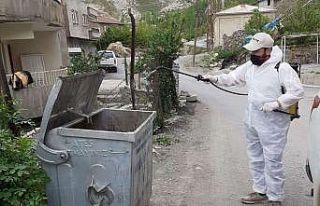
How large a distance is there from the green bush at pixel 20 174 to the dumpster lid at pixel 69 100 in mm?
198

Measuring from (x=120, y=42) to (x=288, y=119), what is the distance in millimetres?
55752

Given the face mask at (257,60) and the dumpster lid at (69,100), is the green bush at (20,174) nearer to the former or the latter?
the dumpster lid at (69,100)

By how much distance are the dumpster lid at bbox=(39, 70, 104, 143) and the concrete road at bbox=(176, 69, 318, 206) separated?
5.80ft

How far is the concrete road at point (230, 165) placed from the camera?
5316 millimetres

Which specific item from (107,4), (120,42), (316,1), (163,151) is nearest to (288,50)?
(316,1)

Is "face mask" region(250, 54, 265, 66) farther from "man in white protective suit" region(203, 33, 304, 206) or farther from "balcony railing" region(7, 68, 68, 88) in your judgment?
"balcony railing" region(7, 68, 68, 88)

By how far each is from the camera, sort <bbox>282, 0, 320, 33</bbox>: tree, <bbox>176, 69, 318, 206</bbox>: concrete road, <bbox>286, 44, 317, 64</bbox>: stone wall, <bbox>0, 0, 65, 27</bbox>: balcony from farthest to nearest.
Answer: <bbox>282, 0, 320, 33</bbox>: tree
<bbox>286, 44, 317, 64</bbox>: stone wall
<bbox>0, 0, 65, 27</bbox>: balcony
<bbox>176, 69, 318, 206</bbox>: concrete road

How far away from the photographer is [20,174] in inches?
134

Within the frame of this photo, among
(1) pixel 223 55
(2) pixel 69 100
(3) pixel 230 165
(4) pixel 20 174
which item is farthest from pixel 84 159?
(1) pixel 223 55

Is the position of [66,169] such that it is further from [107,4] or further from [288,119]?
[107,4]

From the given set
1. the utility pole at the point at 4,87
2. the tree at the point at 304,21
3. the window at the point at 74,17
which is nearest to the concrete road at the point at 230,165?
the utility pole at the point at 4,87

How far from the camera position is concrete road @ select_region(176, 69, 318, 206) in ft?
17.4

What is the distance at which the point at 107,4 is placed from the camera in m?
150

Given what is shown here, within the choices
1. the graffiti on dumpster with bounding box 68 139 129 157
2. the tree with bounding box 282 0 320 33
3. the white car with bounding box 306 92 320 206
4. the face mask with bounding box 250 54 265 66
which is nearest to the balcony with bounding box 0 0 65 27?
the face mask with bounding box 250 54 265 66
